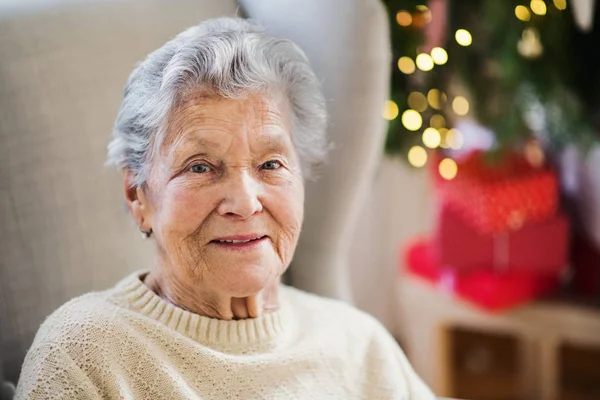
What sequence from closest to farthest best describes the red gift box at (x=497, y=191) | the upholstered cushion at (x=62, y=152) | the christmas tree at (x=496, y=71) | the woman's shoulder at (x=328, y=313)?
the upholstered cushion at (x=62, y=152), the woman's shoulder at (x=328, y=313), the christmas tree at (x=496, y=71), the red gift box at (x=497, y=191)

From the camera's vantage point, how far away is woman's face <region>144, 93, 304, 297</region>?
0.90m

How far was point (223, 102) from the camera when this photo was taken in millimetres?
902

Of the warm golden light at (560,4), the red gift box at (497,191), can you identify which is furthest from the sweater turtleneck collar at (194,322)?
the red gift box at (497,191)

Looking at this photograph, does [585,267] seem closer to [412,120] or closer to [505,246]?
[505,246]

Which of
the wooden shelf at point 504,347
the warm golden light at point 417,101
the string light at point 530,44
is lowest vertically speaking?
the wooden shelf at point 504,347

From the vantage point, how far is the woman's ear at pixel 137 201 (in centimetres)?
95

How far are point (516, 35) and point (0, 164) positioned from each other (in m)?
1.04

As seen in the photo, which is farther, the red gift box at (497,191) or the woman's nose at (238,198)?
the red gift box at (497,191)

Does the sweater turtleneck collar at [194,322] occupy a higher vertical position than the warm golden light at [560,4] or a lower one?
lower

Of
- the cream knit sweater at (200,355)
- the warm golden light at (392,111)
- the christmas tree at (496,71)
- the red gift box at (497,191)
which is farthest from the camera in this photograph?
the red gift box at (497,191)

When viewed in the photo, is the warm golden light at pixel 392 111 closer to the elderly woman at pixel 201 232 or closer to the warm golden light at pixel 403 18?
the warm golden light at pixel 403 18

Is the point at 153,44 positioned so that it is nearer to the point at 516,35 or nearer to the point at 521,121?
the point at 516,35

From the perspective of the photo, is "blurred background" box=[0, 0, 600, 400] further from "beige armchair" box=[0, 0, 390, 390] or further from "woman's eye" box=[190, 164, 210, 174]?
"woman's eye" box=[190, 164, 210, 174]

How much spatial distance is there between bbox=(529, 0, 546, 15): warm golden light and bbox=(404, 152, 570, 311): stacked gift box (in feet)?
1.47
